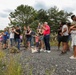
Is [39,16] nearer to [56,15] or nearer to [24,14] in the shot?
[56,15]

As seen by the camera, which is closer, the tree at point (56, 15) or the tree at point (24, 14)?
the tree at point (56, 15)

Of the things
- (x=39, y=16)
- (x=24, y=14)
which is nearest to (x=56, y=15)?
(x=39, y=16)

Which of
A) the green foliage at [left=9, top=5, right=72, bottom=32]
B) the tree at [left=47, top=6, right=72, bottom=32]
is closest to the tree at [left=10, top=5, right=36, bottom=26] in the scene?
the green foliage at [left=9, top=5, right=72, bottom=32]

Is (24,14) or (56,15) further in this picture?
(24,14)

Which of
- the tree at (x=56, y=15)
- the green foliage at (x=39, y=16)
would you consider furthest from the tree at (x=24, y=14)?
the tree at (x=56, y=15)

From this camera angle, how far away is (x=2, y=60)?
8.24 m

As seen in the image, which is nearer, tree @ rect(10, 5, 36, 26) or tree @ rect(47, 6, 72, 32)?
tree @ rect(47, 6, 72, 32)

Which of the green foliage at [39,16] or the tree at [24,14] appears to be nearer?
the green foliage at [39,16]

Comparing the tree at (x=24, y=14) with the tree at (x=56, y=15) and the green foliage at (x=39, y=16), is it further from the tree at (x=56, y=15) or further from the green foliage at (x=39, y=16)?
the tree at (x=56, y=15)

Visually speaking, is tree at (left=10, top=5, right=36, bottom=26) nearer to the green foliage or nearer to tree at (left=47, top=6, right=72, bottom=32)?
the green foliage

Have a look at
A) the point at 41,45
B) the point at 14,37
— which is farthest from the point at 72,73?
the point at 14,37

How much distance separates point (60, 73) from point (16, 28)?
8852 mm

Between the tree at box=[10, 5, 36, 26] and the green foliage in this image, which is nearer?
the green foliage

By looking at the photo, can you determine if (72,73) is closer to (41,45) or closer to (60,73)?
(60,73)
